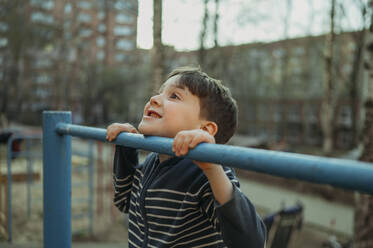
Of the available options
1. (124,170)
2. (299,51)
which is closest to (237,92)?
(299,51)

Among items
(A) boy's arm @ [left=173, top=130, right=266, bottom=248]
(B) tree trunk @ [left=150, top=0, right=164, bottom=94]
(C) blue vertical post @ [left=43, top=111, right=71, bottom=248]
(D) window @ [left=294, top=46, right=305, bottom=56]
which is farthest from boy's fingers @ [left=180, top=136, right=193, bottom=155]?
(D) window @ [left=294, top=46, right=305, bottom=56]

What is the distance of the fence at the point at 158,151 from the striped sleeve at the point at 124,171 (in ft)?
0.60

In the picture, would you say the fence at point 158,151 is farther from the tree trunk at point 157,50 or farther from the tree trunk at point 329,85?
the tree trunk at point 329,85

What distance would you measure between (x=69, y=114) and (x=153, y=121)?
477 mm

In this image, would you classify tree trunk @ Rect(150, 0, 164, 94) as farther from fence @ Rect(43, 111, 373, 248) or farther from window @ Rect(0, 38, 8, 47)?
window @ Rect(0, 38, 8, 47)

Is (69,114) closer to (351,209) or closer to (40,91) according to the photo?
(351,209)

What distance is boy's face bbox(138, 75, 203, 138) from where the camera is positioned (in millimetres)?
1058

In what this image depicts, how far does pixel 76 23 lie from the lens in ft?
52.6

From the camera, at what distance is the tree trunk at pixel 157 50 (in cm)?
720

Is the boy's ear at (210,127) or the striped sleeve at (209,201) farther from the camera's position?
the boy's ear at (210,127)

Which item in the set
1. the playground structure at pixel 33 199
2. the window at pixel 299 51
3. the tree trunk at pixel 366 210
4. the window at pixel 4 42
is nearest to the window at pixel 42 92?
the window at pixel 4 42

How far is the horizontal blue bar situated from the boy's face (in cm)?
21

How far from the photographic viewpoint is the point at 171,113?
1.07m

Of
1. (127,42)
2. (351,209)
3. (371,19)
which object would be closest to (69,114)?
(371,19)
